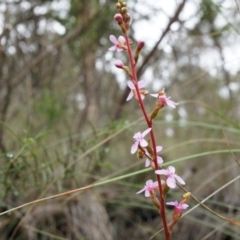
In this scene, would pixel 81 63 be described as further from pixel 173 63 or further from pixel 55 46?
pixel 173 63

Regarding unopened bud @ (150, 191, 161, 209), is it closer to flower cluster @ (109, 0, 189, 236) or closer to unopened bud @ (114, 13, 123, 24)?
flower cluster @ (109, 0, 189, 236)

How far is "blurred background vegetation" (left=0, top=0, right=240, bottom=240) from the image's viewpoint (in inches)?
56.6

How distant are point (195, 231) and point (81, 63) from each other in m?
0.99

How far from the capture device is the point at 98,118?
231cm

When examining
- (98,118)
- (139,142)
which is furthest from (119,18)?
(98,118)

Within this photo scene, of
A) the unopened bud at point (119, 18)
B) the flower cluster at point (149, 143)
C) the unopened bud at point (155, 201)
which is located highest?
the unopened bud at point (119, 18)

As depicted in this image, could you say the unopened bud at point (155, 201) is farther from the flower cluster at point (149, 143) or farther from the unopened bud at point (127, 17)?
the unopened bud at point (127, 17)

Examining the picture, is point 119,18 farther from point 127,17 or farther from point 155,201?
point 155,201

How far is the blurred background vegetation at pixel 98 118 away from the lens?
144cm

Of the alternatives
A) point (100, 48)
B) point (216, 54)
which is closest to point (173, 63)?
point (216, 54)

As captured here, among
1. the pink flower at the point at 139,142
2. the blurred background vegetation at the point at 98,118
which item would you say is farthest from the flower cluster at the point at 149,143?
the blurred background vegetation at the point at 98,118

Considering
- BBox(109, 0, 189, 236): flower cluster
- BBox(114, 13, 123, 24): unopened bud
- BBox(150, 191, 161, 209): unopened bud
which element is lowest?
BBox(150, 191, 161, 209): unopened bud

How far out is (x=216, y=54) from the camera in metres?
2.56

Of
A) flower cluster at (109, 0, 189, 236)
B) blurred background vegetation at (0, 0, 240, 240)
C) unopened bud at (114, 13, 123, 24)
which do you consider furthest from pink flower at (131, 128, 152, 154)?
blurred background vegetation at (0, 0, 240, 240)
